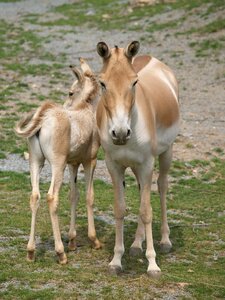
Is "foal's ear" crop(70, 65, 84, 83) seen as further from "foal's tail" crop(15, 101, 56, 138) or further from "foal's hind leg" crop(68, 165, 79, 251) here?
"foal's hind leg" crop(68, 165, 79, 251)

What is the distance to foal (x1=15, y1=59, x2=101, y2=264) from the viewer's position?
23.3 ft

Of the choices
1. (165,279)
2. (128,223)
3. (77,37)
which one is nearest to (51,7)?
(77,37)

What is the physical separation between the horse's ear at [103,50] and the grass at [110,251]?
6.52ft

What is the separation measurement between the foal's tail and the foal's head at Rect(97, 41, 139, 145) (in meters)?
0.92

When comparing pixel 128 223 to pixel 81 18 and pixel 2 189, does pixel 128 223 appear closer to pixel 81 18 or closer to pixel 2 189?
pixel 2 189

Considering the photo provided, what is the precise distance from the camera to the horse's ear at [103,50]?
6422 mm

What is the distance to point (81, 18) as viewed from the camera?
30406mm

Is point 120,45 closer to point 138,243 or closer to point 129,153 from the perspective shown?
point 138,243

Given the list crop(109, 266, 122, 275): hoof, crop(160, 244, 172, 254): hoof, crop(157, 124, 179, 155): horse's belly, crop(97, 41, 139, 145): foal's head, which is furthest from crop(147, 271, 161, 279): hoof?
crop(97, 41, 139, 145): foal's head

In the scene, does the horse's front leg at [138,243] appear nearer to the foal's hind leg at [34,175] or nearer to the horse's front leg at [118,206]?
the horse's front leg at [118,206]

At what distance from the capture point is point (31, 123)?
7.11 meters

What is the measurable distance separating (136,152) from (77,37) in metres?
19.9

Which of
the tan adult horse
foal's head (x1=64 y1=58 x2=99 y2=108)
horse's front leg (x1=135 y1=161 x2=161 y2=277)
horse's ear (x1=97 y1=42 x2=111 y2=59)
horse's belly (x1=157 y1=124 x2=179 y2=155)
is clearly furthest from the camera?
foal's head (x1=64 y1=58 x2=99 y2=108)

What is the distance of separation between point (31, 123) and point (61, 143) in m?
0.34
